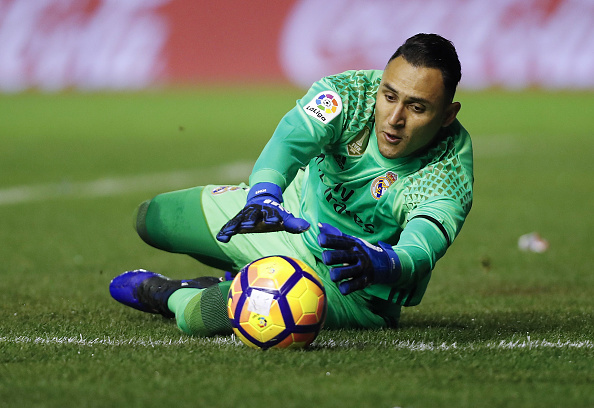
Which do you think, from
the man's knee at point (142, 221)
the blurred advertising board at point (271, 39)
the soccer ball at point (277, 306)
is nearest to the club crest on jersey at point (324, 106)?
the soccer ball at point (277, 306)

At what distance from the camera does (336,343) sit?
4270 mm

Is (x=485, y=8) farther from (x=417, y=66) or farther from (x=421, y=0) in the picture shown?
(x=417, y=66)

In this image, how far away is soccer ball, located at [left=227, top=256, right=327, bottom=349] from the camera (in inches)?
158

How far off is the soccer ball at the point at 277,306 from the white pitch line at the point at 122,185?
21.9 feet

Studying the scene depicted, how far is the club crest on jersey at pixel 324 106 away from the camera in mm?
4391

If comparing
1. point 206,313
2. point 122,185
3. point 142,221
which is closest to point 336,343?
point 206,313

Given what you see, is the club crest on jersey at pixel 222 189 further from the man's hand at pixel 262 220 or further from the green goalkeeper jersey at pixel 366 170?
the man's hand at pixel 262 220

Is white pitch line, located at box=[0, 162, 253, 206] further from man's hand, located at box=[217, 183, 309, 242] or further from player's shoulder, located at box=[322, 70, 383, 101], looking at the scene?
man's hand, located at box=[217, 183, 309, 242]

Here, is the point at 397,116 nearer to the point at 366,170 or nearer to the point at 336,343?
the point at 366,170

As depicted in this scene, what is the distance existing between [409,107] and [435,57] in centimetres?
24

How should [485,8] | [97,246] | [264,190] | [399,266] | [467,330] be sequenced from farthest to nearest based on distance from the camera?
[485,8]
[97,246]
[467,330]
[264,190]
[399,266]

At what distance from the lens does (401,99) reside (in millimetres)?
4195

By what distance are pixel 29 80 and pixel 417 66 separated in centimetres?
2218

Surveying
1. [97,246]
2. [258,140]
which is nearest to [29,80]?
[258,140]
